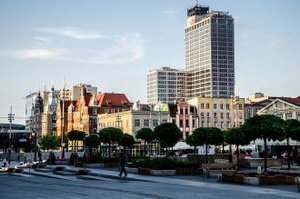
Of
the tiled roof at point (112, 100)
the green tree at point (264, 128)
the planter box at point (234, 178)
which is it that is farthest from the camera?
the tiled roof at point (112, 100)

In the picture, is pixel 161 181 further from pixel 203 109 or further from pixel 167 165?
pixel 203 109

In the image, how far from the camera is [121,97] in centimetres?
15412

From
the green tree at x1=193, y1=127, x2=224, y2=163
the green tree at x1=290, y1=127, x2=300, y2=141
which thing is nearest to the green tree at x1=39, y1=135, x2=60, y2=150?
the green tree at x1=193, y1=127, x2=224, y2=163

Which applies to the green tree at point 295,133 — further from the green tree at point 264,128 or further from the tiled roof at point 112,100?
the tiled roof at point 112,100

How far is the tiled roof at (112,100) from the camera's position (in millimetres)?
149500

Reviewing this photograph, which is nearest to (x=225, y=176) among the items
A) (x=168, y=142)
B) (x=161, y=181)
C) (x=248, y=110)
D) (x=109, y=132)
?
(x=161, y=181)

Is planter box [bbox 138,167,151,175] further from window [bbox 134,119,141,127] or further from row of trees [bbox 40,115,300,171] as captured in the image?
window [bbox 134,119,141,127]

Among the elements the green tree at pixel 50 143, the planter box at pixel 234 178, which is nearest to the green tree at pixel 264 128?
the planter box at pixel 234 178

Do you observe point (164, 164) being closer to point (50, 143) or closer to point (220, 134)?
point (220, 134)

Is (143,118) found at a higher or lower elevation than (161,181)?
higher

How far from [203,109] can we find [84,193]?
112 metres

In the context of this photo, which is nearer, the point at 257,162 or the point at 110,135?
the point at 257,162

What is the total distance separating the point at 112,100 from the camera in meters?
152

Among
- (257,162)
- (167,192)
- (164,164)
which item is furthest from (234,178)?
(257,162)
